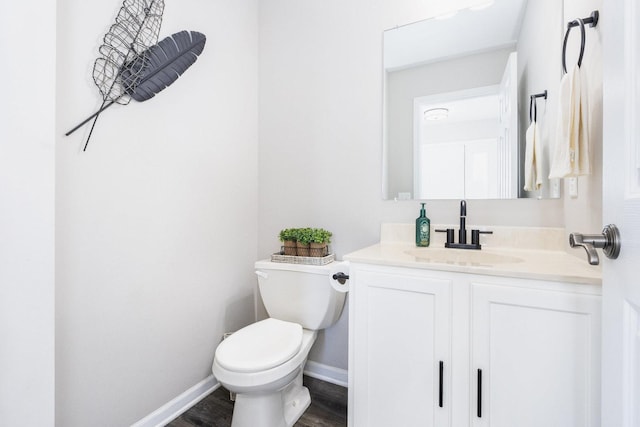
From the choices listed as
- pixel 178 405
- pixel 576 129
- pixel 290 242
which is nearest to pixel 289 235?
pixel 290 242

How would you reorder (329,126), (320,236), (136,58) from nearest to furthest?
1. (136,58)
2. (320,236)
3. (329,126)

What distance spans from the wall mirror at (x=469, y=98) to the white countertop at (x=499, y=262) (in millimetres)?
289

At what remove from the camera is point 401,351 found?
3.69 feet

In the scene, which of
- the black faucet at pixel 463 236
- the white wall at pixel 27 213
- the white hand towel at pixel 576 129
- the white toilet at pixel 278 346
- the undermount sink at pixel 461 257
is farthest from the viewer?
the black faucet at pixel 463 236

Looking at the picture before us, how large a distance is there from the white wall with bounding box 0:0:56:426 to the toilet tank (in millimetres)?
944

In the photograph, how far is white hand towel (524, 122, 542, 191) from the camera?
1386 mm

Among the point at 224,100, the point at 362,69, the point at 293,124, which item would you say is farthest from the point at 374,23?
the point at 224,100

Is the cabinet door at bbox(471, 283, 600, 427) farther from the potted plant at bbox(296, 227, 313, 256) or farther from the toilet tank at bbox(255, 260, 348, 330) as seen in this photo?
the potted plant at bbox(296, 227, 313, 256)

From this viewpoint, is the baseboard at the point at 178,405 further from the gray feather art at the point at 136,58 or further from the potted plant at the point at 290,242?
the gray feather art at the point at 136,58

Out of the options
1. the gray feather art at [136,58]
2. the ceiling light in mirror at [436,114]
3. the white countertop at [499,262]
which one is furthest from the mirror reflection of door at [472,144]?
the gray feather art at [136,58]

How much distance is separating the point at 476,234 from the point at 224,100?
157 centimetres

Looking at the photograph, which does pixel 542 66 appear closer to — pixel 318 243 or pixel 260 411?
pixel 318 243

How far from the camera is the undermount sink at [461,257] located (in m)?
1.11

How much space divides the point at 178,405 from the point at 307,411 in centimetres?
66
